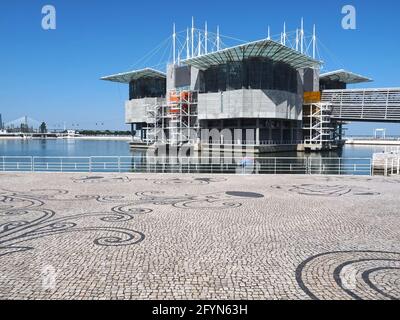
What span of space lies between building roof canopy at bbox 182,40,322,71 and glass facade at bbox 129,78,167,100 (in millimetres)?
20805

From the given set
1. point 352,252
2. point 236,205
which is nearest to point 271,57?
point 236,205

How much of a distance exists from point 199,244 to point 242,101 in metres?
64.9

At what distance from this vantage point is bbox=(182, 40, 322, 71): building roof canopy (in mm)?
64625

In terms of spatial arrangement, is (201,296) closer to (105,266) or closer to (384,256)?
(105,266)

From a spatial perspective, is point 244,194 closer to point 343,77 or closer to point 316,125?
point 316,125

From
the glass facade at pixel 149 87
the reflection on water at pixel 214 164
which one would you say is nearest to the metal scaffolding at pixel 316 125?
the reflection on water at pixel 214 164

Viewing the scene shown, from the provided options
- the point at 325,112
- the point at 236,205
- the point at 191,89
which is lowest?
the point at 236,205

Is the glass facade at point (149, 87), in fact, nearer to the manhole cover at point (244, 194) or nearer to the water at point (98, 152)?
the water at point (98, 152)

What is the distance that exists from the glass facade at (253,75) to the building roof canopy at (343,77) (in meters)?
20.8

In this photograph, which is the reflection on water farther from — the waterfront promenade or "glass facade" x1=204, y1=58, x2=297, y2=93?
"glass facade" x1=204, y1=58, x2=297, y2=93

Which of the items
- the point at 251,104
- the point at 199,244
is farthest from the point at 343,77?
the point at 199,244

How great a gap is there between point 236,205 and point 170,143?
72994mm

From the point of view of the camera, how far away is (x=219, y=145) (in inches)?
2881

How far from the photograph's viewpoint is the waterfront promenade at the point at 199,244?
5.38 m
